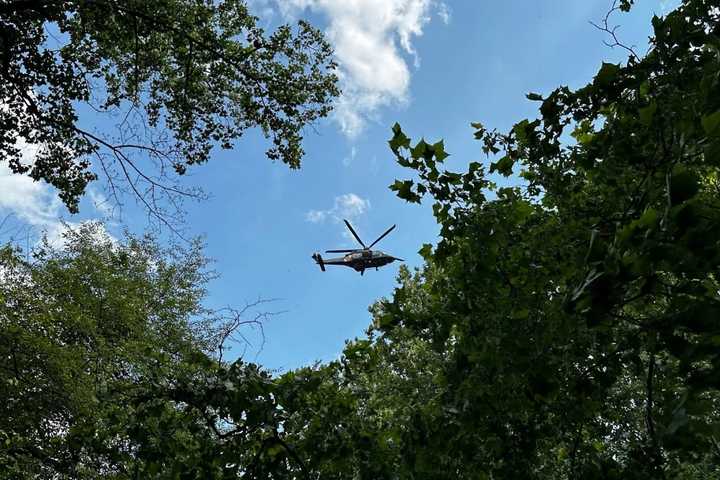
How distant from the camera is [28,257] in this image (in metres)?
16.7

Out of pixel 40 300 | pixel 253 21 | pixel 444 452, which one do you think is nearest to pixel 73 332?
pixel 40 300

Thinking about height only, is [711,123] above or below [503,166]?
below

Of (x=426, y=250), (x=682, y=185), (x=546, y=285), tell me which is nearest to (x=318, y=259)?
(x=426, y=250)

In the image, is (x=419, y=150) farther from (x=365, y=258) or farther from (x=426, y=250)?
(x=365, y=258)

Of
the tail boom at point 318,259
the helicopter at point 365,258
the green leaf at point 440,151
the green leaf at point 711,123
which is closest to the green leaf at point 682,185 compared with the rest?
the green leaf at point 711,123

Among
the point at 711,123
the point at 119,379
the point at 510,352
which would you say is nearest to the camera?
the point at 711,123

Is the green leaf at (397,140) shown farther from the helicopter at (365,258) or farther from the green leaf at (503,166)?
the helicopter at (365,258)

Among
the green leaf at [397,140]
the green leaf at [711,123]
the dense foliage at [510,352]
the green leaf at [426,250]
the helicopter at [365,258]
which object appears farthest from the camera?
the helicopter at [365,258]

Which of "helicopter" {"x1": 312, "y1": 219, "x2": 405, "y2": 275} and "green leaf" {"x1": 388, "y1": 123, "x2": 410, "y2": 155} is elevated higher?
"helicopter" {"x1": 312, "y1": 219, "x2": 405, "y2": 275}

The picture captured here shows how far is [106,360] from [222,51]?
31.4 feet

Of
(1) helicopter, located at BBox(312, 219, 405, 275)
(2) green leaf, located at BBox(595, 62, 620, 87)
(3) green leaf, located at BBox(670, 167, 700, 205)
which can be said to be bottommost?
(3) green leaf, located at BBox(670, 167, 700, 205)

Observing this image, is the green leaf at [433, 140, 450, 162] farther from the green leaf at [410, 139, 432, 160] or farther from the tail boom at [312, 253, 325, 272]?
the tail boom at [312, 253, 325, 272]

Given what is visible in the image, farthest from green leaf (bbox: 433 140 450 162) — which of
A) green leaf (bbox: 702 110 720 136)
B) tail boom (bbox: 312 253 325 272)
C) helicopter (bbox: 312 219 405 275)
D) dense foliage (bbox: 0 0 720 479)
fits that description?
tail boom (bbox: 312 253 325 272)

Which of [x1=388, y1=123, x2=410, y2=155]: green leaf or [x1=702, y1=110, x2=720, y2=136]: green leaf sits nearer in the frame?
[x1=702, y1=110, x2=720, y2=136]: green leaf
